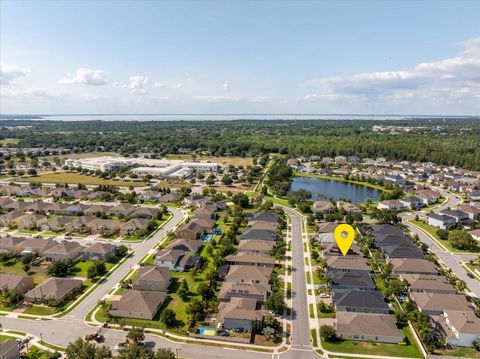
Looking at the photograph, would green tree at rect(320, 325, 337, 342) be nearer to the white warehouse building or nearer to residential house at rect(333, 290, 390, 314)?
residential house at rect(333, 290, 390, 314)

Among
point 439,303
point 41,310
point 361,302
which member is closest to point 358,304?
point 361,302

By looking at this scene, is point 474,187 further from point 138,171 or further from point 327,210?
point 138,171

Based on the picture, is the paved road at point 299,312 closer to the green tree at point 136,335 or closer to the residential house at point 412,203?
the green tree at point 136,335

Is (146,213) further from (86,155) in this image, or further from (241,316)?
(86,155)

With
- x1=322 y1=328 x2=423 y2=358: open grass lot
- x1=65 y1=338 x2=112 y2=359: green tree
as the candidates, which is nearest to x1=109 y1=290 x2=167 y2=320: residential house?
x1=65 y1=338 x2=112 y2=359: green tree

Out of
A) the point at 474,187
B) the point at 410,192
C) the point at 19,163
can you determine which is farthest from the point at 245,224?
the point at 19,163

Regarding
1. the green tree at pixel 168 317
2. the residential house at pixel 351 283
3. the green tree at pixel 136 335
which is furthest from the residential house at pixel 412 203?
the green tree at pixel 136 335
